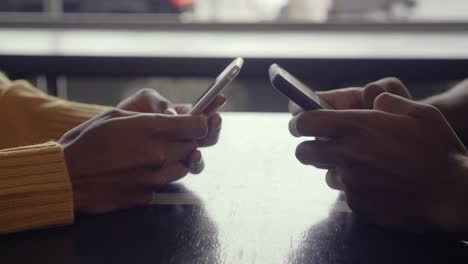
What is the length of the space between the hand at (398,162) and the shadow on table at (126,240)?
171 millimetres

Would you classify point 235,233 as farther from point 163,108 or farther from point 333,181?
point 163,108

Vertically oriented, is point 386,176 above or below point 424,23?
above

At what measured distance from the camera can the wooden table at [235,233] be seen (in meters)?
0.57

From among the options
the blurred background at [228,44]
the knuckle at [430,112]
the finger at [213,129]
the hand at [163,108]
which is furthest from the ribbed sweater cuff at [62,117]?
the knuckle at [430,112]

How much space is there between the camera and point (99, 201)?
69 centimetres

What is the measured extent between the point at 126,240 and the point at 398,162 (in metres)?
0.31

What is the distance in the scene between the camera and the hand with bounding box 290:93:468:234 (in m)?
0.62

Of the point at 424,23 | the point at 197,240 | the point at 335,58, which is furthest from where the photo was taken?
the point at 424,23

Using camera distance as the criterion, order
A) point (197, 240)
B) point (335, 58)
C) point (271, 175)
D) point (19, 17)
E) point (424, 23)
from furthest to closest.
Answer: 1. point (19, 17)
2. point (424, 23)
3. point (335, 58)
4. point (271, 175)
5. point (197, 240)

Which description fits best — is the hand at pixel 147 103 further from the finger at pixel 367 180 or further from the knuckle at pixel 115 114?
the finger at pixel 367 180

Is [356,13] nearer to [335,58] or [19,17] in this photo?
[335,58]

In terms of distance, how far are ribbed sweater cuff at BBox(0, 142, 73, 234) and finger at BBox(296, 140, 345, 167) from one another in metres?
0.29

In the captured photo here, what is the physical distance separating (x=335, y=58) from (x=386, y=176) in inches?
27.3

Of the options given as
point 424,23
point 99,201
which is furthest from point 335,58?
point 99,201
